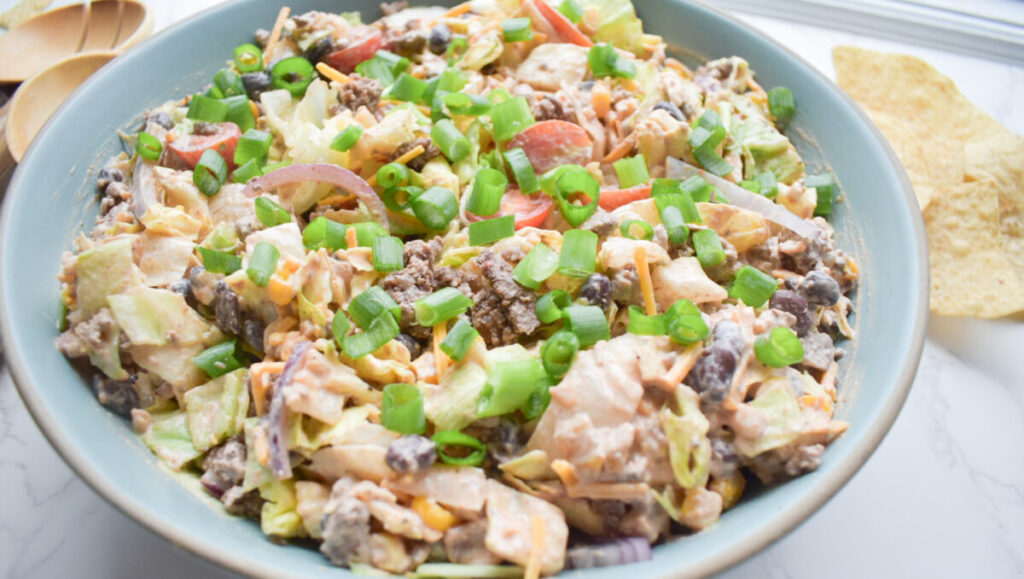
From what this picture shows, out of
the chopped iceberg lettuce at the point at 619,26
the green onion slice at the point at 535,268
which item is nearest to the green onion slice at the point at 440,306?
the green onion slice at the point at 535,268

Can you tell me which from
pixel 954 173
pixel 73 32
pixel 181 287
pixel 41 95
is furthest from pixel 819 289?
pixel 73 32

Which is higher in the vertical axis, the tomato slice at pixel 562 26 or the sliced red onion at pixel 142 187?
the tomato slice at pixel 562 26

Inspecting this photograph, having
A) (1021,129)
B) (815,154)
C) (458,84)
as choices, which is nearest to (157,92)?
(458,84)

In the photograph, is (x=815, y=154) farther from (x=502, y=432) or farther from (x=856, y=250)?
(x=502, y=432)

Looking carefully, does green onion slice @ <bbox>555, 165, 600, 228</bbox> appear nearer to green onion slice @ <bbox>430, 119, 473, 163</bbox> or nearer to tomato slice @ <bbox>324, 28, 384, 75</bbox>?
green onion slice @ <bbox>430, 119, 473, 163</bbox>

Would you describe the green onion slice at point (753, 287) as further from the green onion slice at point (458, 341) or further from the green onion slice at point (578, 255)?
the green onion slice at point (458, 341)
